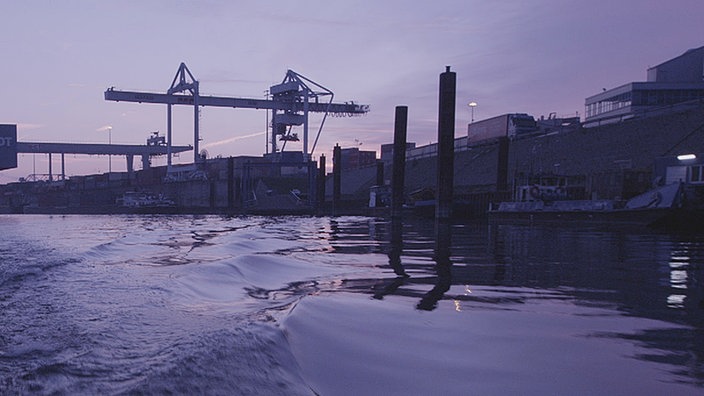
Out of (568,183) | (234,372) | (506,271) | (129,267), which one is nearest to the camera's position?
(234,372)

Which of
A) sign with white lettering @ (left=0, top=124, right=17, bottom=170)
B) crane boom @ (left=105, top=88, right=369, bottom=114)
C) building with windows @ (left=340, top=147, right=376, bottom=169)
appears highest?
crane boom @ (left=105, top=88, right=369, bottom=114)

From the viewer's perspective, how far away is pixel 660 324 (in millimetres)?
3920

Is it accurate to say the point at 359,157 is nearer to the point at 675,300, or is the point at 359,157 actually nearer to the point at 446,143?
the point at 446,143

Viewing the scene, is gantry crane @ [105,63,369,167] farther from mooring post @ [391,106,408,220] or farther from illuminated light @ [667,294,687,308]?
illuminated light @ [667,294,687,308]

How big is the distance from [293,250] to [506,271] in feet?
15.3

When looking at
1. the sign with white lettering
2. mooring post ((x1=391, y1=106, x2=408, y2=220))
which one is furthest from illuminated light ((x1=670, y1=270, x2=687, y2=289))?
the sign with white lettering

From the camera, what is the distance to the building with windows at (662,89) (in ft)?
157

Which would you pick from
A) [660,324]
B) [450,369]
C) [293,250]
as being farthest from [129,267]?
[660,324]

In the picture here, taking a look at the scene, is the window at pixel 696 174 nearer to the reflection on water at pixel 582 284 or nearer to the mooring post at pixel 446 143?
the mooring post at pixel 446 143

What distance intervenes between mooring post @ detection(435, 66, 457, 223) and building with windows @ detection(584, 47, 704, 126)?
2881 cm

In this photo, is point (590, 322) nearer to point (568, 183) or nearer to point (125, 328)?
point (125, 328)

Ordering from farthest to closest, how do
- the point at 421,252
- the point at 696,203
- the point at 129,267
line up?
the point at 696,203
the point at 421,252
the point at 129,267

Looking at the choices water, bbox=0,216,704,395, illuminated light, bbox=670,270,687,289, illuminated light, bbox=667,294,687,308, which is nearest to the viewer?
water, bbox=0,216,704,395

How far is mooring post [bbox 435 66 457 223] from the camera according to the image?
21369mm
